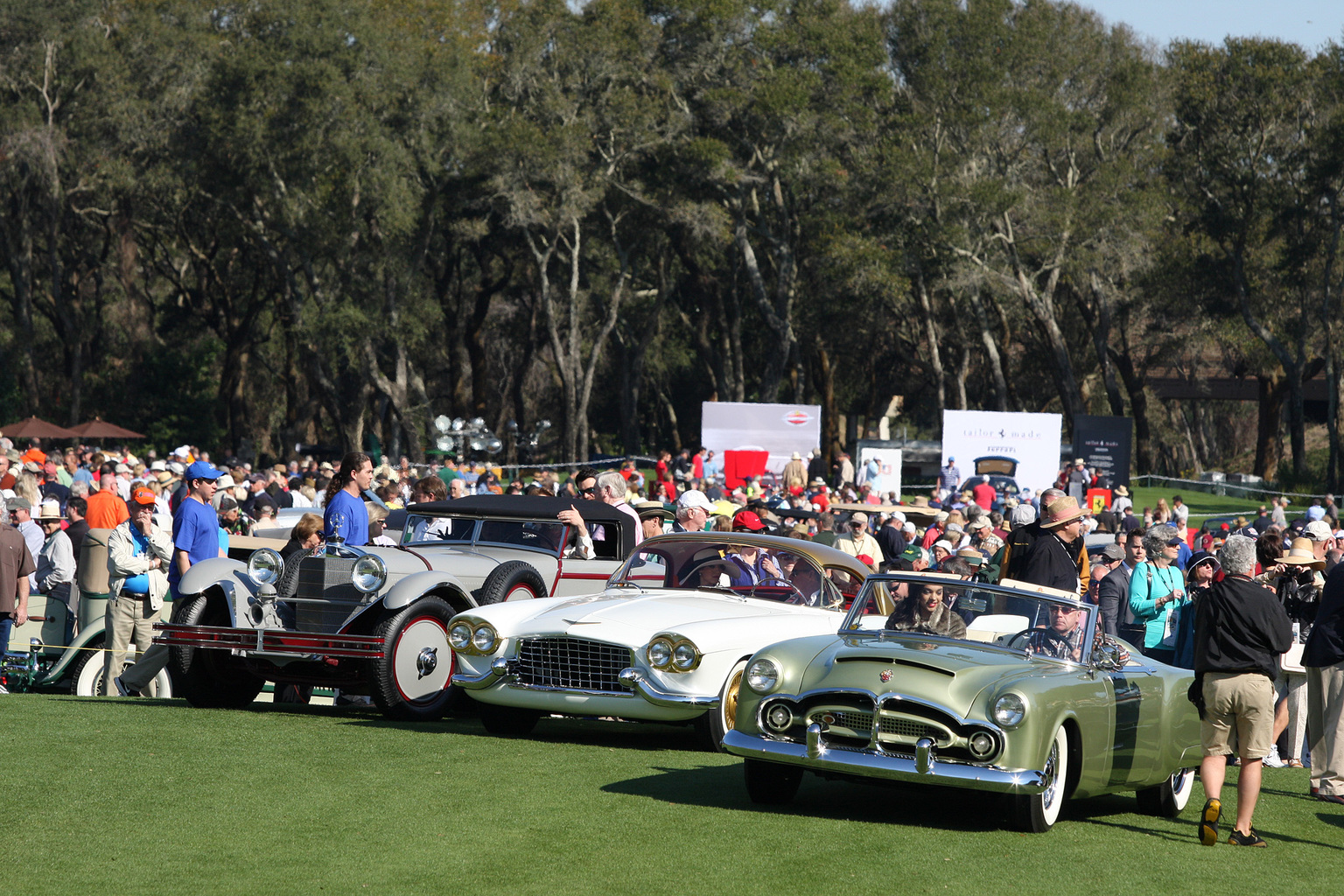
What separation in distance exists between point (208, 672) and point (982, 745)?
19.5 feet

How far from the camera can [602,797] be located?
288 inches

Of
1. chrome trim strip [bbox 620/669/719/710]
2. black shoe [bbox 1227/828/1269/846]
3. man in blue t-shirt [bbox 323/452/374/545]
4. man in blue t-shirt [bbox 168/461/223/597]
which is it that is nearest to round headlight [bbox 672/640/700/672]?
chrome trim strip [bbox 620/669/719/710]

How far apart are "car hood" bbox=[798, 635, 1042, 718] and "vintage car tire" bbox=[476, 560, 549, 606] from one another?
3377mm

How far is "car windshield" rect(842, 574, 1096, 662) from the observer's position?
744 cm

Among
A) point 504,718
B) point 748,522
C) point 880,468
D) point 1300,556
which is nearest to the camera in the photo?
point 1300,556

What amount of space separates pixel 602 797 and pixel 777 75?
40.4 meters

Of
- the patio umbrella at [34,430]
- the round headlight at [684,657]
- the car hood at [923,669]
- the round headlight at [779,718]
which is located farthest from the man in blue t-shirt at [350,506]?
the patio umbrella at [34,430]

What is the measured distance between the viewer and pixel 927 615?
7637mm

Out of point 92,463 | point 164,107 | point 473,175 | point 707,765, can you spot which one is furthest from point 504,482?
point 707,765

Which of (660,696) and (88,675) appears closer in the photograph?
(660,696)

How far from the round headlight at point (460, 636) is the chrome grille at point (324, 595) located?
1098mm

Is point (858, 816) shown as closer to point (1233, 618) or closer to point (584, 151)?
point (1233, 618)

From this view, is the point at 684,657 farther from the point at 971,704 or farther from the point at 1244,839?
the point at 1244,839

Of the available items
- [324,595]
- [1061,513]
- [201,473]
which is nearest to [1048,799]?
[1061,513]
